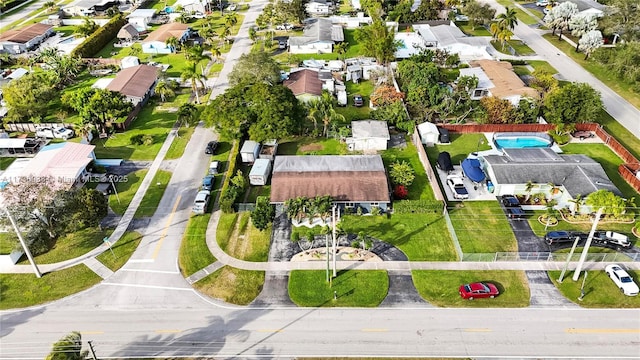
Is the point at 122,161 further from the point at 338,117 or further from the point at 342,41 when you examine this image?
the point at 342,41

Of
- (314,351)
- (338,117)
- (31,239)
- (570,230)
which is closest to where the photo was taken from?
(314,351)

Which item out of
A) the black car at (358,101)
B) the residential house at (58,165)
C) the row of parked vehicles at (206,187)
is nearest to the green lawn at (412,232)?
the row of parked vehicles at (206,187)

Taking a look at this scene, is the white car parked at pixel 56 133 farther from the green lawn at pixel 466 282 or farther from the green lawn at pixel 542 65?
the green lawn at pixel 542 65

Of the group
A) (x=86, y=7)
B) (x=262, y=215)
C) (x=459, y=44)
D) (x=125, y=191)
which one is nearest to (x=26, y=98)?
(x=125, y=191)

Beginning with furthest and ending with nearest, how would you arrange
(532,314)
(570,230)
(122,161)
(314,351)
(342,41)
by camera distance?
(342,41)
(122,161)
(570,230)
(532,314)
(314,351)

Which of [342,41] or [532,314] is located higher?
[342,41]

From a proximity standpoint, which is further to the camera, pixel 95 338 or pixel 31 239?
pixel 31 239

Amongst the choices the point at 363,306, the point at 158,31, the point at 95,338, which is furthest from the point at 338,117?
the point at 158,31

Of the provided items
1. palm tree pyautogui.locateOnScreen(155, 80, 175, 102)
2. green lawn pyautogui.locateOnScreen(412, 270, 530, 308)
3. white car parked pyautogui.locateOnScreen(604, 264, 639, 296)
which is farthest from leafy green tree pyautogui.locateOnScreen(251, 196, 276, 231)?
palm tree pyautogui.locateOnScreen(155, 80, 175, 102)
